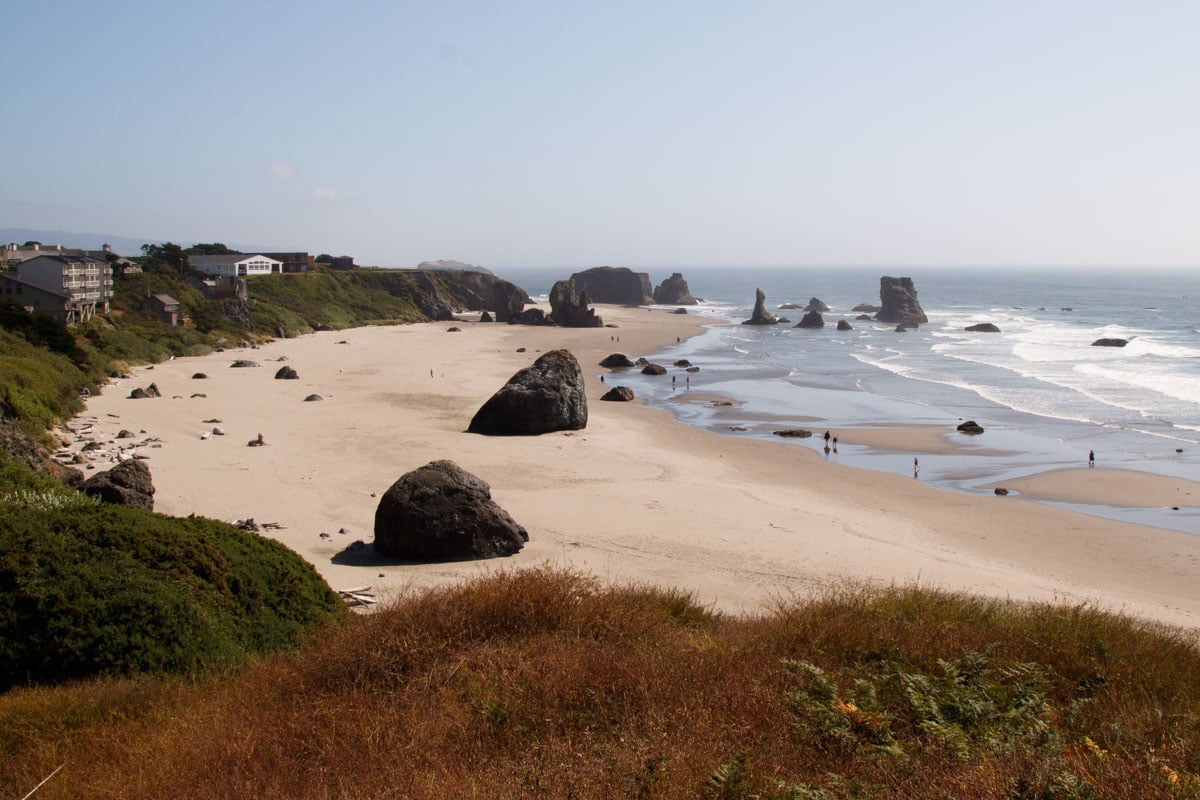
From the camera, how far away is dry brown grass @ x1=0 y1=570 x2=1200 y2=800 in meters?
6.16

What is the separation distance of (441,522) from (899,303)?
9632 centimetres

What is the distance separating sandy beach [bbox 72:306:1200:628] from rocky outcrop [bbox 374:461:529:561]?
600 mm

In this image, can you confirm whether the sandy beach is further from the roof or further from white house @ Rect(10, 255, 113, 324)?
the roof

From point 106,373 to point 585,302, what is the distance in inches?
2323

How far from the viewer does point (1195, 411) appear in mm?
40312

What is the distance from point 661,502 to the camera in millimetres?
22969

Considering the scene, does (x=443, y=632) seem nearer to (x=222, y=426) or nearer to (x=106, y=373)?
(x=222, y=426)

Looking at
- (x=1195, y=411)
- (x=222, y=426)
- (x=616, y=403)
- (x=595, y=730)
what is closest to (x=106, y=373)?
(x=222, y=426)

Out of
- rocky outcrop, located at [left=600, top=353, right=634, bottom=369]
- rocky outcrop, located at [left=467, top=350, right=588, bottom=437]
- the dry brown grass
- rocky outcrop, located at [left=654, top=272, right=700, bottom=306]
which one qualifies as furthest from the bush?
rocky outcrop, located at [left=654, top=272, right=700, bottom=306]

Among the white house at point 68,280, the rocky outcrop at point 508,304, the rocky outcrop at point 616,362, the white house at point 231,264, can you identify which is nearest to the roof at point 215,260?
the white house at point 231,264

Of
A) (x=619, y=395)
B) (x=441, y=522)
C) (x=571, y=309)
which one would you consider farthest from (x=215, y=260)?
(x=441, y=522)

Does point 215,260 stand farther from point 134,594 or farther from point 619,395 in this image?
point 134,594

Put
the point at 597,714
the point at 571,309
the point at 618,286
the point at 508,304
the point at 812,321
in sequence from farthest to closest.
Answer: the point at 618,286, the point at 508,304, the point at 812,321, the point at 571,309, the point at 597,714

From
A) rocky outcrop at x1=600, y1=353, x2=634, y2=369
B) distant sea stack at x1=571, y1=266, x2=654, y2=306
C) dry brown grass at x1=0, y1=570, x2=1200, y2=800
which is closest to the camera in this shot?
dry brown grass at x1=0, y1=570, x2=1200, y2=800
